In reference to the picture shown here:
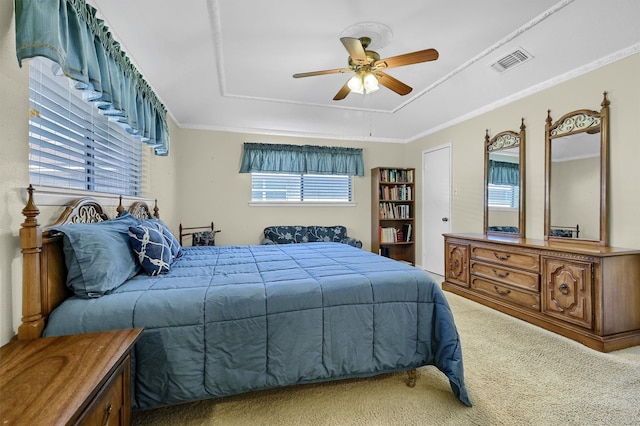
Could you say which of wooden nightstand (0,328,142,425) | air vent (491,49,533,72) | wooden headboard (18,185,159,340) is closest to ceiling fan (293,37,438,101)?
air vent (491,49,533,72)

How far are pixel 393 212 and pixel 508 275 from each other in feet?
7.59

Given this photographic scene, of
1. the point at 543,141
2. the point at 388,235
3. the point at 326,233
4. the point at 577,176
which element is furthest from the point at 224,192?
the point at 577,176

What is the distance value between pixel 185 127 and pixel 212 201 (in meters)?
1.21

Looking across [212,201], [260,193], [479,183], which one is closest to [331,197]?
[260,193]

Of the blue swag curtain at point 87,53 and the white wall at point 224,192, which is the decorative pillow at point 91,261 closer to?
the blue swag curtain at point 87,53

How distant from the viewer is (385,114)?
4184mm

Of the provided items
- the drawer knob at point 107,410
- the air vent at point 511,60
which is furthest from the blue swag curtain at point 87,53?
the air vent at point 511,60

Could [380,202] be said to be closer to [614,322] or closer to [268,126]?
[268,126]

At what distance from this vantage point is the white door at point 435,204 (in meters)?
4.44

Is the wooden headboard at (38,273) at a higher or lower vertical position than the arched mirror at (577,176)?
lower

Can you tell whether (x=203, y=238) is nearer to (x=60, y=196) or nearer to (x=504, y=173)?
(x=60, y=196)

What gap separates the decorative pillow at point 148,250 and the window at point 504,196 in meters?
3.66

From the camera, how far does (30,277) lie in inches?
48.8

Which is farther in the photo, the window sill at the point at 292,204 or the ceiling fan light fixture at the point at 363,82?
the window sill at the point at 292,204
